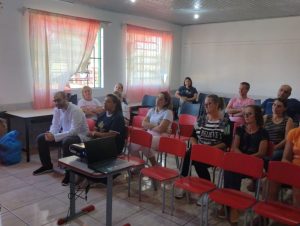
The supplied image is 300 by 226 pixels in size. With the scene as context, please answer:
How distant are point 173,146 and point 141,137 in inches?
17.9

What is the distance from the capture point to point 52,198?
3.11 metres

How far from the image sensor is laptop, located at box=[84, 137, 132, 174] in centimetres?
225

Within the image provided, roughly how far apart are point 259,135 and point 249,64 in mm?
4100

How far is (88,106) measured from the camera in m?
Answer: 4.79

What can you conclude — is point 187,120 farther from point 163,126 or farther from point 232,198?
point 232,198

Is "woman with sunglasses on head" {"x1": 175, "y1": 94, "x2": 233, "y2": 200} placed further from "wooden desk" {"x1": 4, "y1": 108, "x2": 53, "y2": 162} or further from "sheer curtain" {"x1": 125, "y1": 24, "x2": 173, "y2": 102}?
"sheer curtain" {"x1": 125, "y1": 24, "x2": 173, "y2": 102}

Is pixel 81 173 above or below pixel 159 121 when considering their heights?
below

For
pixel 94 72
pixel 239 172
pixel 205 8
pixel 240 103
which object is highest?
pixel 205 8

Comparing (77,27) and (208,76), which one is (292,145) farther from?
(208,76)

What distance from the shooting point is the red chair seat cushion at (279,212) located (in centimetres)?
205

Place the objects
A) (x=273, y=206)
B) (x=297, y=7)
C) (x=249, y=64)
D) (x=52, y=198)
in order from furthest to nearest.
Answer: (x=249, y=64)
(x=297, y=7)
(x=52, y=198)
(x=273, y=206)

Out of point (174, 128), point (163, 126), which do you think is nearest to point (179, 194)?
point (163, 126)

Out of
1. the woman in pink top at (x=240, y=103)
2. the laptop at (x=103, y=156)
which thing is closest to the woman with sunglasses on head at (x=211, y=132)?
the laptop at (x=103, y=156)

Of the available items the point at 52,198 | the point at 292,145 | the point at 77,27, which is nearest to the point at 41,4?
the point at 77,27
